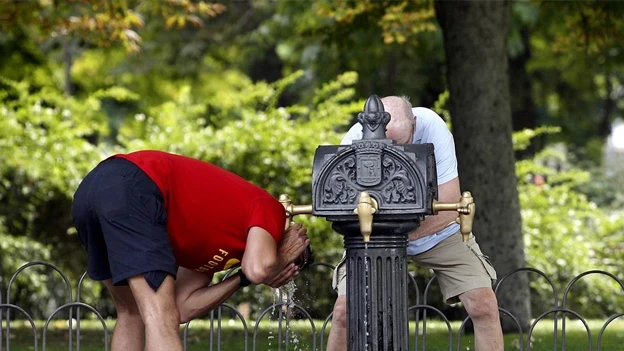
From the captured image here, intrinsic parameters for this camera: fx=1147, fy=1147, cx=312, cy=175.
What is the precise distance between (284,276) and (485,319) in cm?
118

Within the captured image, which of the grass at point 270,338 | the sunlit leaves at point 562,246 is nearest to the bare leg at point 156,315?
the grass at point 270,338

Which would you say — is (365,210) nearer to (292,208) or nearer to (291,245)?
(292,208)

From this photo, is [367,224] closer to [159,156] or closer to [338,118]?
[159,156]

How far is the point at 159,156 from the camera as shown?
4.64 metres

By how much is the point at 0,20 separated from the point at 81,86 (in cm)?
1047

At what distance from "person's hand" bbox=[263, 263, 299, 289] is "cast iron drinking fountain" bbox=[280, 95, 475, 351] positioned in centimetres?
53

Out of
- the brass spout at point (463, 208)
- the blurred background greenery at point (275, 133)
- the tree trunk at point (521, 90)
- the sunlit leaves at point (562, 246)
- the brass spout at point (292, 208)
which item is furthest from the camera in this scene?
the tree trunk at point (521, 90)

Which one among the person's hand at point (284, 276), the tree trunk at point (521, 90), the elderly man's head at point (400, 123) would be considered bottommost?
the person's hand at point (284, 276)

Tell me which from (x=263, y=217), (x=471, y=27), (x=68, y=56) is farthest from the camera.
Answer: (x=68, y=56)

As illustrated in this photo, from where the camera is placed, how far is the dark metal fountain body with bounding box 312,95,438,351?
393cm

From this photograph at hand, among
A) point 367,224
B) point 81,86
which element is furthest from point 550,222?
point 81,86

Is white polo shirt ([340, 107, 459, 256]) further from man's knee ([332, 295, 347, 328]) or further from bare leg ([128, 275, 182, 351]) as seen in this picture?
bare leg ([128, 275, 182, 351])

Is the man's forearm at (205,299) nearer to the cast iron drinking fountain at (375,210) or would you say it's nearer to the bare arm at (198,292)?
the bare arm at (198,292)

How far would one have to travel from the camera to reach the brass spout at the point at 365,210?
3.85 m
